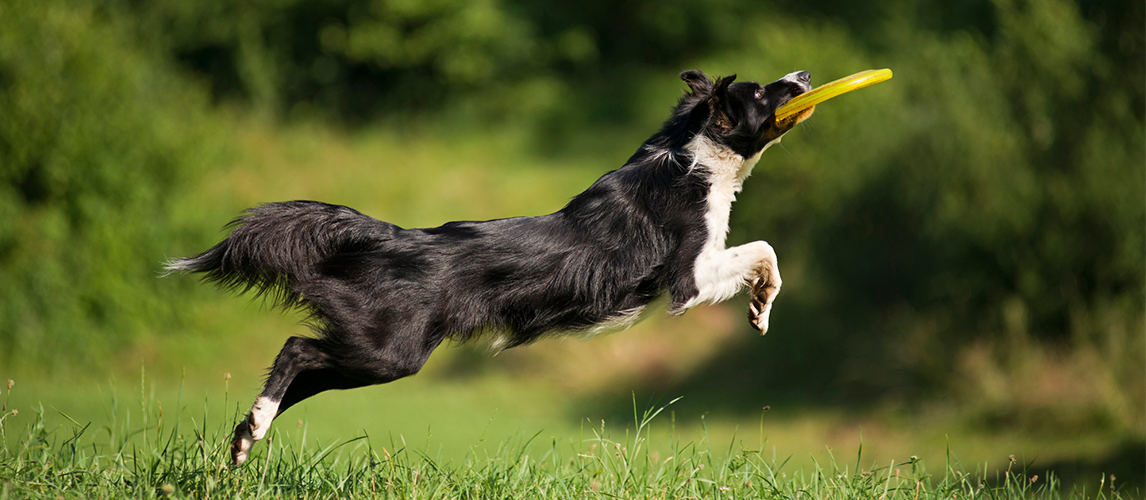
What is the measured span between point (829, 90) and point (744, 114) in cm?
47

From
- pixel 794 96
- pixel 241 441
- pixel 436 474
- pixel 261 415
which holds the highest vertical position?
pixel 794 96

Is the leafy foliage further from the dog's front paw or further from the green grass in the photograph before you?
the dog's front paw

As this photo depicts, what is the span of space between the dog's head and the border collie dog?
0.02 m

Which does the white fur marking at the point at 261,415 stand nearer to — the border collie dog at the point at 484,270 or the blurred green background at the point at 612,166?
the border collie dog at the point at 484,270

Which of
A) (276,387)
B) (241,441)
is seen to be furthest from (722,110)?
(241,441)

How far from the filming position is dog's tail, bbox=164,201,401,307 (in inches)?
155

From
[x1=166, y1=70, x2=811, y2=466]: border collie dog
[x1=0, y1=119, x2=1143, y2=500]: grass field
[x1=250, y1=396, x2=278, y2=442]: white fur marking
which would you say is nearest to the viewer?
[x1=250, y1=396, x2=278, y2=442]: white fur marking

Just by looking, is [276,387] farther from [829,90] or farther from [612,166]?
[612,166]

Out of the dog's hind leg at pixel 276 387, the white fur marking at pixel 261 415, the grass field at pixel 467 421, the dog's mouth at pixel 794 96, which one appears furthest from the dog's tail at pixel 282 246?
the dog's mouth at pixel 794 96

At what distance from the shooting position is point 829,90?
13.1 ft

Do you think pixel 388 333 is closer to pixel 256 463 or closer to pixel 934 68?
A: pixel 256 463

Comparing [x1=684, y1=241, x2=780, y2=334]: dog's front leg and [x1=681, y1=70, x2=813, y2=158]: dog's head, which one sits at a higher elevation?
[x1=681, y1=70, x2=813, y2=158]: dog's head

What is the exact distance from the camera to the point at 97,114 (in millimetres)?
14562

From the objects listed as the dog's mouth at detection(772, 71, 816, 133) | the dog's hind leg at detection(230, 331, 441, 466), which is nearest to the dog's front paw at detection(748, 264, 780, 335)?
the dog's mouth at detection(772, 71, 816, 133)
